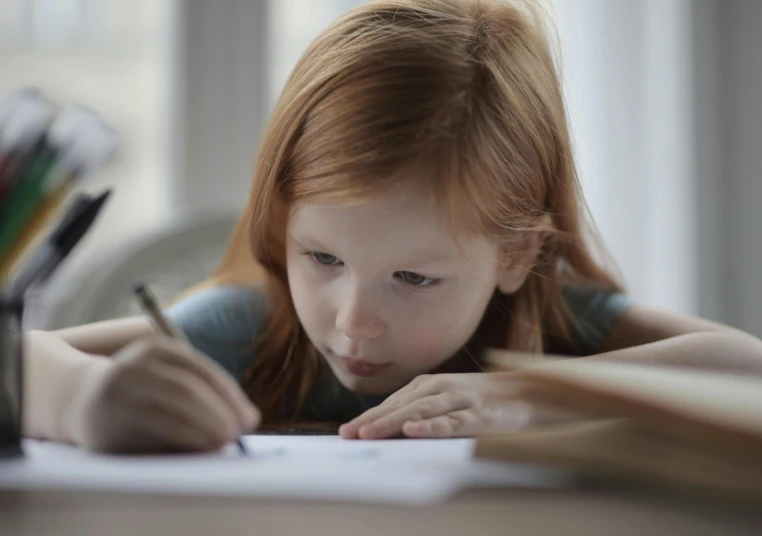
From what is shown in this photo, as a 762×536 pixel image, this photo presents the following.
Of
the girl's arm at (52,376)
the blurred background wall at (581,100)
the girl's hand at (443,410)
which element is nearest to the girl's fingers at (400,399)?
the girl's hand at (443,410)

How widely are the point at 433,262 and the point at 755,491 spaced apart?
0.74 feet

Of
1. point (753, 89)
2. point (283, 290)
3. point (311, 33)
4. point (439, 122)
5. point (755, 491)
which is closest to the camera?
point (755, 491)

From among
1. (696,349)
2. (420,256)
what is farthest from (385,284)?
(696,349)

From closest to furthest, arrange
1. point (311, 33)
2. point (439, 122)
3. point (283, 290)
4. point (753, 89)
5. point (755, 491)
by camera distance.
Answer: point (755, 491), point (439, 122), point (283, 290), point (311, 33), point (753, 89)

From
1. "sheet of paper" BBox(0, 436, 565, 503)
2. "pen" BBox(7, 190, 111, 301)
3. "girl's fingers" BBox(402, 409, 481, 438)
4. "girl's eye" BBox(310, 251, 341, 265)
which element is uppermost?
"pen" BBox(7, 190, 111, 301)

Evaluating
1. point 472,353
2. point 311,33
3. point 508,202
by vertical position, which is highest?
point 311,33

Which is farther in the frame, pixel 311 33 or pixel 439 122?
pixel 311 33

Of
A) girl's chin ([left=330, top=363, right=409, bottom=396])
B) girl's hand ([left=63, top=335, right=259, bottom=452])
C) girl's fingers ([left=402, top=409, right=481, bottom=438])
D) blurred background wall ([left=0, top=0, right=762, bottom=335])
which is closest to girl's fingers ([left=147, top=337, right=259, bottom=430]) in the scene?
girl's hand ([left=63, top=335, right=259, bottom=452])

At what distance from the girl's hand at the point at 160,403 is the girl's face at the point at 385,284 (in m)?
0.15

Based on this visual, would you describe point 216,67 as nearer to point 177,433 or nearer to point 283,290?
point 283,290

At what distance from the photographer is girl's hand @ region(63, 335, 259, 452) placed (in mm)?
281

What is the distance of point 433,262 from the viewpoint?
0.44m

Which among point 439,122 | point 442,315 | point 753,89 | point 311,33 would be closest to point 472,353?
point 442,315

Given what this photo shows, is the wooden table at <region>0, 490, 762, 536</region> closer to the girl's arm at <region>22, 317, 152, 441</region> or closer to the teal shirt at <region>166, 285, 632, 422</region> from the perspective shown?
the girl's arm at <region>22, 317, 152, 441</region>
